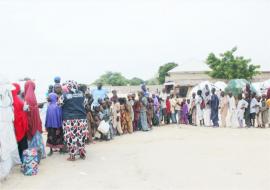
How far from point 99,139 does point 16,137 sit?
4.71 metres

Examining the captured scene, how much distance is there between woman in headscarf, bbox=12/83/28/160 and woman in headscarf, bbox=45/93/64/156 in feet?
2.87

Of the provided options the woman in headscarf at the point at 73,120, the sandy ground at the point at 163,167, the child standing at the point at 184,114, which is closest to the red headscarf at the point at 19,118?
the sandy ground at the point at 163,167

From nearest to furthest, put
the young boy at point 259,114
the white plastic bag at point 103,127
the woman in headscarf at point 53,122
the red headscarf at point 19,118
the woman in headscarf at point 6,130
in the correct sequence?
the woman in headscarf at point 6,130
the red headscarf at point 19,118
the woman in headscarf at point 53,122
the white plastic bag at point 103,127
the young boy at point 259,114

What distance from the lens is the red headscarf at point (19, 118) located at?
316 inches

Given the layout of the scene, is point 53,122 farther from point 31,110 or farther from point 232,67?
point 232,67

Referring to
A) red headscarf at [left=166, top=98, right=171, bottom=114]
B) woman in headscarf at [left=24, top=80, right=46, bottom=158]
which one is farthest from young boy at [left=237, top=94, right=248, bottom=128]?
woman in headscarf at [left=24, top=80, right=46, bottom=158]

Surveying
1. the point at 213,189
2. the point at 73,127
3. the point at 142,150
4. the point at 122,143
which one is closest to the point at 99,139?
the point at 122,143

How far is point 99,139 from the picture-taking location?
41.3ft

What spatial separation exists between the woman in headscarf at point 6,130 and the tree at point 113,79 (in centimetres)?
6261

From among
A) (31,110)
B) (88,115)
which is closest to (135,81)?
(88,115)

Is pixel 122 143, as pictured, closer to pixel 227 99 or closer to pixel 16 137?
pixel 16 137

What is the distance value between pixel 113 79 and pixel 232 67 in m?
37.5

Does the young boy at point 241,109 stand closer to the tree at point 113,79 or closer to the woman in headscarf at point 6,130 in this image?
the woman in headscarf at point 6,130

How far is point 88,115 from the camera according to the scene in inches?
465
